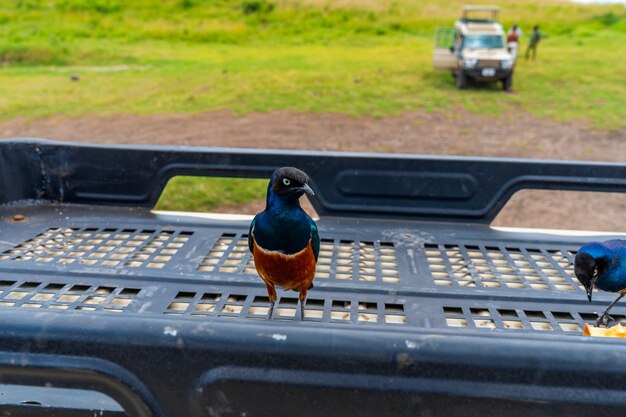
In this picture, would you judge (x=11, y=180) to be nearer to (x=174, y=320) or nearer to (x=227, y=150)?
(x=227, y=150)

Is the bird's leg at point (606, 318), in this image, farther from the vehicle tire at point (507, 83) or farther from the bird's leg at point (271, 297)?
the vehicle tire at point (507, 83)

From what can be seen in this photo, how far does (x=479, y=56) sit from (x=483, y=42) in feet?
2.27

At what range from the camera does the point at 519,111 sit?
10.6 metres

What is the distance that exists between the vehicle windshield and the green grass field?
41.8 inches

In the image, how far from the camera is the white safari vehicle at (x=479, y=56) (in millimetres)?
12641

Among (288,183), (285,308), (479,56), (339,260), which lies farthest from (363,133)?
(288,183)

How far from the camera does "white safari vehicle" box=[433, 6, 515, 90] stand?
498 inches

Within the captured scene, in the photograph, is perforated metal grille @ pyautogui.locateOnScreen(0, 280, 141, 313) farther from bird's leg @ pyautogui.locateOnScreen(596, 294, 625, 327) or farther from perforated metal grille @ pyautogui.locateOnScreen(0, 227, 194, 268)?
bird's leg @ pyautogui.locateOnScreen(596, 294, 625, 327)

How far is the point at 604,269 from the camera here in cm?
174

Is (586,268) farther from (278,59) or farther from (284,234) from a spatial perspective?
(278,59)

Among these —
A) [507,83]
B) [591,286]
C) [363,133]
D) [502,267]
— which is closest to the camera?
[591,286]

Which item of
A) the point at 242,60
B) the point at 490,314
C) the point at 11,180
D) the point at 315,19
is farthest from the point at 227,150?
the point at 315,19

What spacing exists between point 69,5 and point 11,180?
27.1m

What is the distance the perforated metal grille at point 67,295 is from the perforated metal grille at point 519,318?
1023 mm
